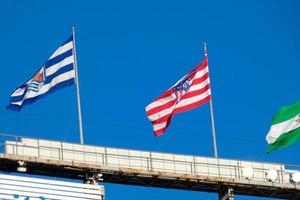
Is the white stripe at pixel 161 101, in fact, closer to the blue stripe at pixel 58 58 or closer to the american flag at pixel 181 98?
the american flag at pixel 181 98

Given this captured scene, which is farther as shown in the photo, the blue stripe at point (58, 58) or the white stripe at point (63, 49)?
the white stripe at point (63, 49)

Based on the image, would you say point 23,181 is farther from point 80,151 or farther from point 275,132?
point 275,132

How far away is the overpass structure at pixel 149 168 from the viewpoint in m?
114

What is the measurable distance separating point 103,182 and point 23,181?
7.95 meters

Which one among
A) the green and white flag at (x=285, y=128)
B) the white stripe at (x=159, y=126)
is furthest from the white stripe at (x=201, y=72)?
the green and white flag at (x=285, y=128)

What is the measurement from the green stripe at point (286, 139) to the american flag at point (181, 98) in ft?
23.1

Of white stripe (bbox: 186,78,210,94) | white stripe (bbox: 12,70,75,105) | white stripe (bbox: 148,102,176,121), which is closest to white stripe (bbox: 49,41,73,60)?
white stripe (bbox: 12,70,75,105)

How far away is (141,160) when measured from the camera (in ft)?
387

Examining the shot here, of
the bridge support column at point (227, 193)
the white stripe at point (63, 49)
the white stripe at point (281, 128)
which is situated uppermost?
the white stripe at point (63, 49)

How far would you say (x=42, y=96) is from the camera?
118000mm

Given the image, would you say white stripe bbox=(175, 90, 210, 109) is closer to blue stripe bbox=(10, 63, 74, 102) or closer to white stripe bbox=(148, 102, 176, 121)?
white stripe bbox=(148, 102, 176, 121)

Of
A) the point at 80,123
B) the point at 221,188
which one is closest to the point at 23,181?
the point at 80,123

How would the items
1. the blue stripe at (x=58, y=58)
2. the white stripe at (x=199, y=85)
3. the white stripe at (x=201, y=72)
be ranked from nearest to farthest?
the blue stripe at (x=58, y=58) → the white stripe at (x=199, y=85) → the white stripe at (x=201, y=72)

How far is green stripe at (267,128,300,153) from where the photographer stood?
116 meters
